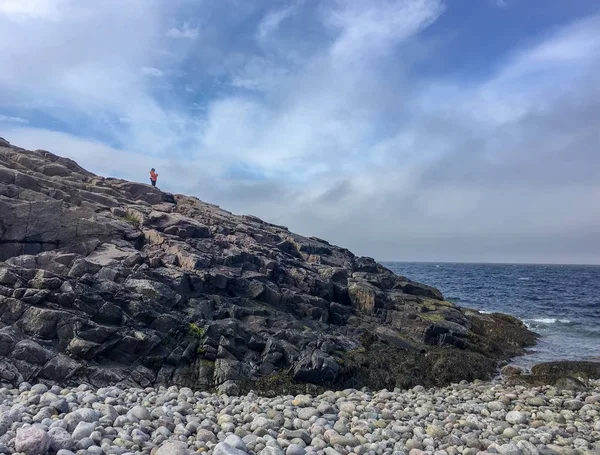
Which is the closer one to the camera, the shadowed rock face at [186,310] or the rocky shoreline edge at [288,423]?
the rocky shoreline edge at [288,423]

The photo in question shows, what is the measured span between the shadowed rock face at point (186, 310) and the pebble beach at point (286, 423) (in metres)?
2.25

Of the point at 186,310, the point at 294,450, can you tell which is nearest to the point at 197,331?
the point at 186,310

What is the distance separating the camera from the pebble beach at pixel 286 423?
9070 mm

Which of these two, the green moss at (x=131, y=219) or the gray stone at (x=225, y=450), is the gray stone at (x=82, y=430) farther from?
the green moss at (x=131, y=219)

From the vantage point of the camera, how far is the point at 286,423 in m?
11.5

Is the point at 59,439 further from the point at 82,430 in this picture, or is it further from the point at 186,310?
the point at 186,310

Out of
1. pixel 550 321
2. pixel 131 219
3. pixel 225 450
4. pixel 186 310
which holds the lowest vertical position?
pixel 550 321

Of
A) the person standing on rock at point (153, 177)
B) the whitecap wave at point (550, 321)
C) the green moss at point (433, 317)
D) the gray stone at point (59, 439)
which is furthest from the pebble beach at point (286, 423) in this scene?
the person standing on rock at point (153, 177)

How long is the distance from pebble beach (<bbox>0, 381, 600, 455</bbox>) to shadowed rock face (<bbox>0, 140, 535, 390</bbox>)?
→ 2.25 metres

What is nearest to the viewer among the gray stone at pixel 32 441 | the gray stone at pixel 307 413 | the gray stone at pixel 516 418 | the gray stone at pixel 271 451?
the gray stone at pixel 32 441

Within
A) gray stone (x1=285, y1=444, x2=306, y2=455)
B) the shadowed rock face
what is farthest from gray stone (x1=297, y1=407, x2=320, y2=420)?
the shadowed rock face

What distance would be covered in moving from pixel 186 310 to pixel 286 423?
35.0 feet

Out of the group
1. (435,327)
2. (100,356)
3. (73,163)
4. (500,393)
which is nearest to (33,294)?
(100,356)

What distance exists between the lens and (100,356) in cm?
1652
